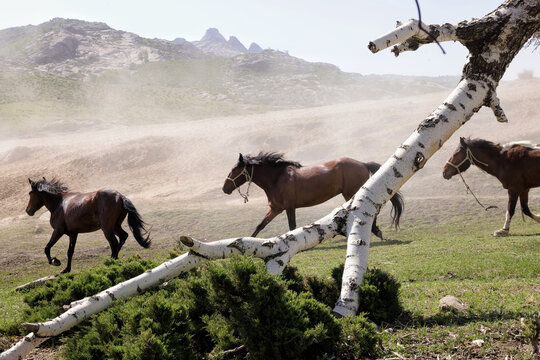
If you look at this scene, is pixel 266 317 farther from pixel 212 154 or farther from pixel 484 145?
pixel 212 154

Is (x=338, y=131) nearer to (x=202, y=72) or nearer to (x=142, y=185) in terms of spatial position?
(x=142, y=185)

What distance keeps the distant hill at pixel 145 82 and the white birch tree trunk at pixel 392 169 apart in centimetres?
5389

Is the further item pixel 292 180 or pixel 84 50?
pixel 84 50

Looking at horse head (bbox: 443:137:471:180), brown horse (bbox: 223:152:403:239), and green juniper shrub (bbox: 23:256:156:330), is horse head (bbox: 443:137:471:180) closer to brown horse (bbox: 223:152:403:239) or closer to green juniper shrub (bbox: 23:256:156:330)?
brown horse (bbox: 223:152:403:239)

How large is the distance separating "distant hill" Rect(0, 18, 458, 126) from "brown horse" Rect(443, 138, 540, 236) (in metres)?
49.7

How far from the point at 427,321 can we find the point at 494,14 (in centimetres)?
431

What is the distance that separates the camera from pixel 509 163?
42.9 ft

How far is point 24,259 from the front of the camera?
1622 centimetres

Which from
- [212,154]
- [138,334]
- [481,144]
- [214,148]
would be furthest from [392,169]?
[214,148]

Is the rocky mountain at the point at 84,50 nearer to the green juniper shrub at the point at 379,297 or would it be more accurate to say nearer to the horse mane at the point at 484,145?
the horse mane at the point at 484,145

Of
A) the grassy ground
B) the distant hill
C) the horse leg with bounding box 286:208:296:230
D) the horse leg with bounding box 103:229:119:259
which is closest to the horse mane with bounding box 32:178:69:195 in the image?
the grassy ground

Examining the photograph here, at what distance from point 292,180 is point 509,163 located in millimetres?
6464

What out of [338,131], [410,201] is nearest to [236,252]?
Result: [410,201]

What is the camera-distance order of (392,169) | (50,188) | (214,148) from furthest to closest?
(214,148) < (50,188) < (392,169)
